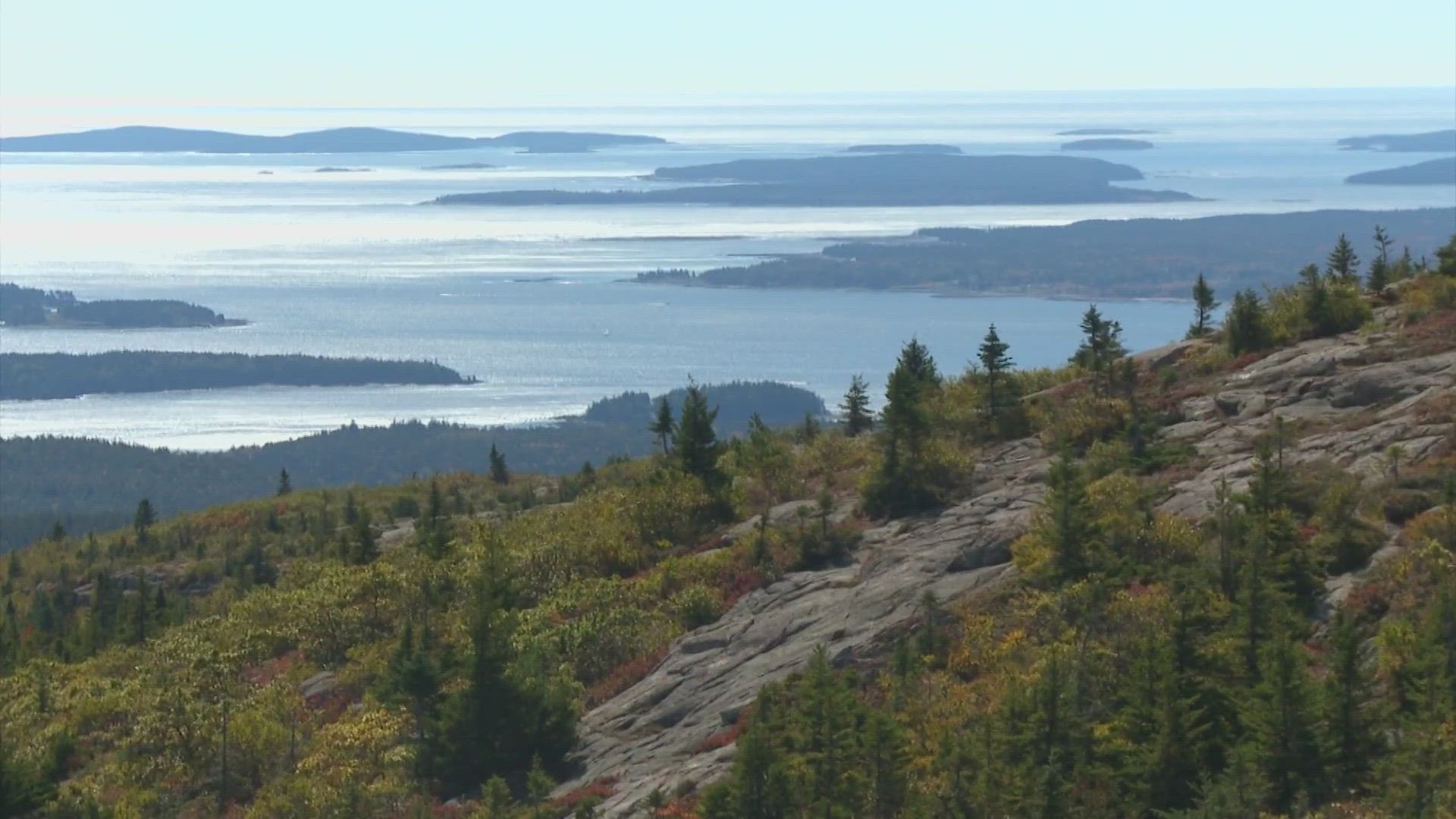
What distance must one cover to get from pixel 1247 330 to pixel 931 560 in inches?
373

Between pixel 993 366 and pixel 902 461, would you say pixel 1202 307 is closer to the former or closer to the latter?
pixel 993 366

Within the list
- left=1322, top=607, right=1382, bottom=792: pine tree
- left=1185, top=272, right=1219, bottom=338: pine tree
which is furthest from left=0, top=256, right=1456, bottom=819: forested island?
left=1185, top=272, right=1219, bottom=338: pine tree

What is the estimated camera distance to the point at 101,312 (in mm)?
171875

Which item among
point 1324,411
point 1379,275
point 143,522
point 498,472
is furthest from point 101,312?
point 1324,411

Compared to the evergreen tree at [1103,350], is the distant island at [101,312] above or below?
below

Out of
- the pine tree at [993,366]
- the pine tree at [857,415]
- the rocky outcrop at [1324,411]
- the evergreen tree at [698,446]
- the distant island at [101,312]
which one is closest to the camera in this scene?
the rocky outcrop at [1324,411]

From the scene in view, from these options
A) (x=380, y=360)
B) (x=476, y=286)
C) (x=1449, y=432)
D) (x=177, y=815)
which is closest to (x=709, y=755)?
(x=177, y=815)

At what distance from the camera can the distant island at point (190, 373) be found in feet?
438

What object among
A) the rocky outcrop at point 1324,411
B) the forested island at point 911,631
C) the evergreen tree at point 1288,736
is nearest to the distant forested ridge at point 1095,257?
the forested island at point 911,631

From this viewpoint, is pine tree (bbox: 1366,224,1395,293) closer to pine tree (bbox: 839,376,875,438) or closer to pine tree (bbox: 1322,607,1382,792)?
pine tree (bbox: 839,376,875,438)

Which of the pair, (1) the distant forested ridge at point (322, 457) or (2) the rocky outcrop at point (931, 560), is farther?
(1) the distant forested ridge at point (322, 457)

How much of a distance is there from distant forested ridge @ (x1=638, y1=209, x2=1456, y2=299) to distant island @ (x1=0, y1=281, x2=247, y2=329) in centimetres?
4066

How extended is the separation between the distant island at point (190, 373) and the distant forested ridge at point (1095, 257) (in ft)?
148

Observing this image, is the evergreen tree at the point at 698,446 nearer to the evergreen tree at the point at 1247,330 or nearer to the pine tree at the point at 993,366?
the pine tree at the point at 993,366
